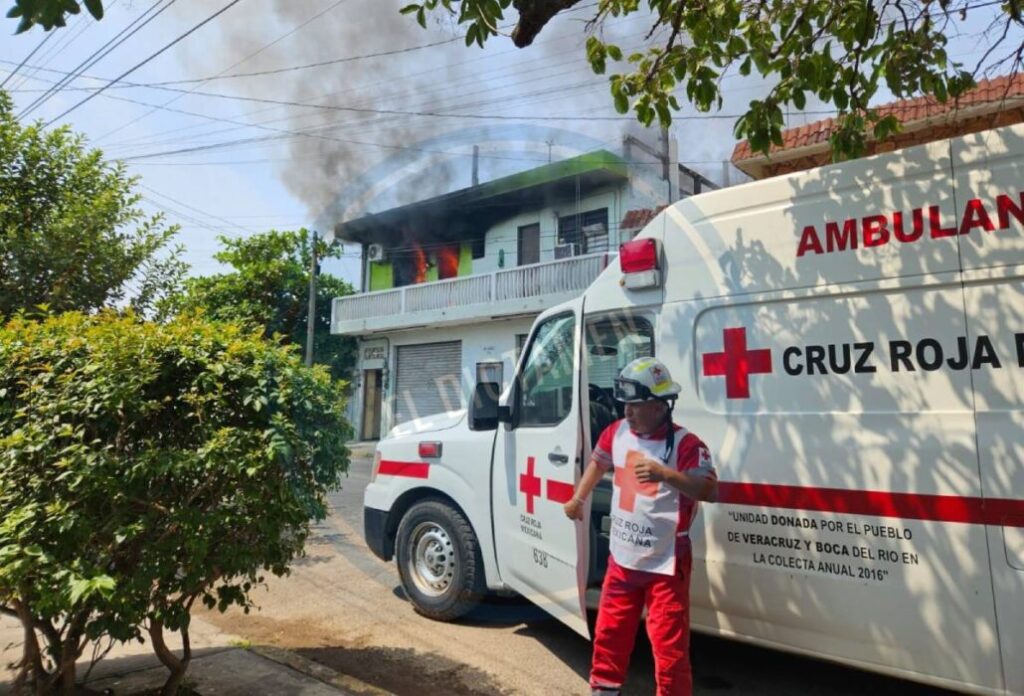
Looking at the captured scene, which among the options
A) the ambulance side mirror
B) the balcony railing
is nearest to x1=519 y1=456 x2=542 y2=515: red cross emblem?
the ambulance side mirror

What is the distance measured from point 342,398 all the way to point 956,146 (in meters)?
2.97

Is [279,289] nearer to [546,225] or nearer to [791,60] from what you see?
[546,225]

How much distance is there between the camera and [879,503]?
2.80 meters

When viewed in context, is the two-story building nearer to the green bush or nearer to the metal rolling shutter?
the metal rolling shutter

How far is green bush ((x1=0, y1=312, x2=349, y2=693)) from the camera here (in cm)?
264

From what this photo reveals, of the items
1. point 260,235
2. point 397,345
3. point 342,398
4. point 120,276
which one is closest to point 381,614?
point 342,398

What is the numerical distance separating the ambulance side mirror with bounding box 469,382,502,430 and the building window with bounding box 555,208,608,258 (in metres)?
13.5

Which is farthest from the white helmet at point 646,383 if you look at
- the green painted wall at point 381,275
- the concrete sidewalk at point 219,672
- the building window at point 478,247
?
the green painted wall at point 381,275

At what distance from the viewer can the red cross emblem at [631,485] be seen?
2926 mm

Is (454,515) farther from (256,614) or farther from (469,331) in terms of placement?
(469,331)

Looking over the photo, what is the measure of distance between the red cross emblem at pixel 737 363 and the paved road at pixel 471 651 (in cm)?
166

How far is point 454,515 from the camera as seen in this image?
4.63m

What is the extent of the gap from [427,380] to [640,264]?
17.7 m

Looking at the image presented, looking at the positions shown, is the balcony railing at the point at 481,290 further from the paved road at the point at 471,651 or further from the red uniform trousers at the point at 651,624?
the red uniform trousers at the point at 651,624
